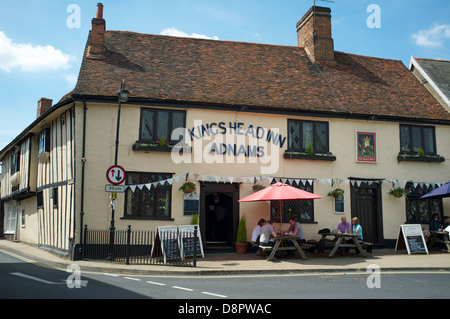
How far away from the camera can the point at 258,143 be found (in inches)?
618

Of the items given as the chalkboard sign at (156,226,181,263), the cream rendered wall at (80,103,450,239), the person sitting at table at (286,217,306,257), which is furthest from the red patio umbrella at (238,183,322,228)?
the chalkboard sign at (156,226,181,263)

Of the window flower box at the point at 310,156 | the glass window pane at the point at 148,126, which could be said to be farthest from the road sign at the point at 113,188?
the window flower box at the point at 310,156

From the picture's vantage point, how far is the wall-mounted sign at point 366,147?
16.5 m

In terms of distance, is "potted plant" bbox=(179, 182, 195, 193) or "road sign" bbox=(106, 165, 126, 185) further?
"potted plant" bbox=(179, 182, 195, 193)

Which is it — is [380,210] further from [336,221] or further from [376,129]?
[376,129]

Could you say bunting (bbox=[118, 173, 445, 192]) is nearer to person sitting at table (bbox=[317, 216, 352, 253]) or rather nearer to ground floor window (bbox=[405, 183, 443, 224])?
ground floor window (bbox=[405, 183, 443, 224])

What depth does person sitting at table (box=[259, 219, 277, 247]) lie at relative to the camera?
13539mm

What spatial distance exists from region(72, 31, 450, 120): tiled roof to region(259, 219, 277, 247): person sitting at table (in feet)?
15.1

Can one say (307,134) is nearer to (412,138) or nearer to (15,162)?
(412,138)

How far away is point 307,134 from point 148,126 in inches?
242

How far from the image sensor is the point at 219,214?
1662 centimetres

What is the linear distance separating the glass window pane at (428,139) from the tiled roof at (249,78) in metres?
0.60

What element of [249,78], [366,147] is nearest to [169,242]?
[249,78]

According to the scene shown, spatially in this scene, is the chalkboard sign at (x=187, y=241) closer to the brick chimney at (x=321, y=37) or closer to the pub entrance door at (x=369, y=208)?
the pub entrance door at (x=369, y=208)
